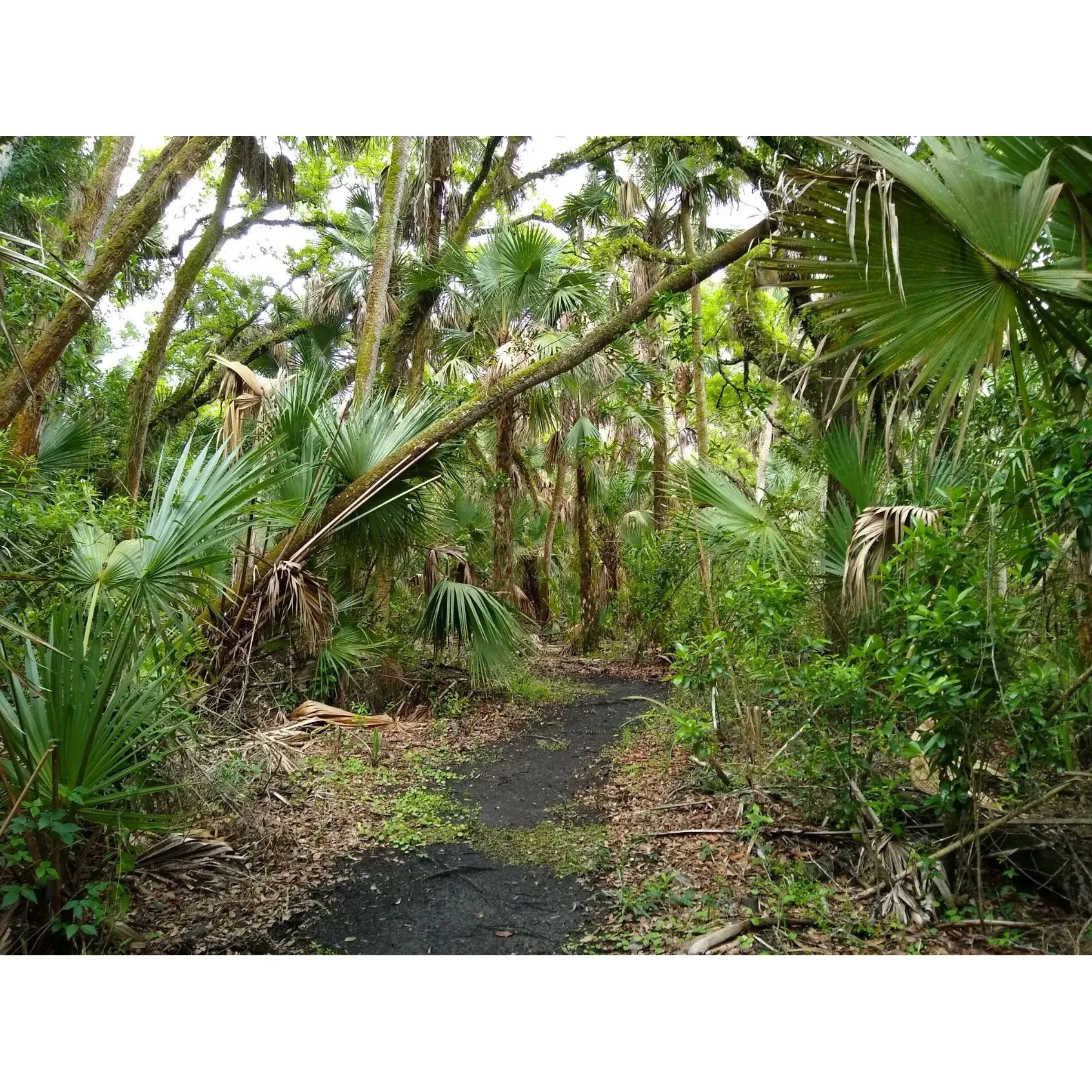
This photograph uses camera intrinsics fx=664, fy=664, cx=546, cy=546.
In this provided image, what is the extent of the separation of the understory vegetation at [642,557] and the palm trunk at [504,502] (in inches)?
4.3

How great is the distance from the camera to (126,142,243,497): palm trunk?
4.94 metres

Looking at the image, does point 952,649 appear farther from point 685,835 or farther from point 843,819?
point 685,835

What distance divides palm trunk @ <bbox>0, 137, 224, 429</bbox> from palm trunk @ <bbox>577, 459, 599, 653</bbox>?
535cm

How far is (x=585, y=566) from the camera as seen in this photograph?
8.80m

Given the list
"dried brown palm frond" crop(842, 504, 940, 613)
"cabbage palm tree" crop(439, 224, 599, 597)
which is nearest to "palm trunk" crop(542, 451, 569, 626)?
"cabbage palm tree" crop(439, 224, 599, 597)

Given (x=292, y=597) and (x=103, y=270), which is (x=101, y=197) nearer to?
(x=103, y=270)

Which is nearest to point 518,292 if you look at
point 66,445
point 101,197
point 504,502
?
point 504,502

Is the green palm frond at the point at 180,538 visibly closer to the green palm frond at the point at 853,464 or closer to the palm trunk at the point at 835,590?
the palm trunk at the point at 835,590

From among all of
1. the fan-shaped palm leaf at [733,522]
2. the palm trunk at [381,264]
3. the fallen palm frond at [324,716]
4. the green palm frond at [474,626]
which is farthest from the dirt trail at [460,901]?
the palm trunk at [381,264]

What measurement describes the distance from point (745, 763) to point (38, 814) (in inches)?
106

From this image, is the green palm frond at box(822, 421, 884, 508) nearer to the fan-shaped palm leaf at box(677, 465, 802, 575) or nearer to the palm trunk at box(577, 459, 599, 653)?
the fan-shaped palm leaf at box(677, 465, 802, 575)

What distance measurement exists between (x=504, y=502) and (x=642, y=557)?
1575mm
